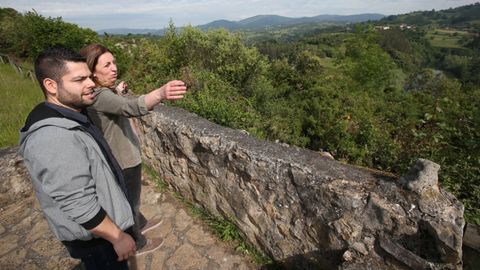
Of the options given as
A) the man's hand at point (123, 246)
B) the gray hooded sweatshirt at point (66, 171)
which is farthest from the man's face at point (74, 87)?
the man's hand at point (123, 246)

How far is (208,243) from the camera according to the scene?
10.7 ft

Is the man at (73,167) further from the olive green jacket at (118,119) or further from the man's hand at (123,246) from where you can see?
the olive green jacket at (118,119)

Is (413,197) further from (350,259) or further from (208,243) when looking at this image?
(208,243)

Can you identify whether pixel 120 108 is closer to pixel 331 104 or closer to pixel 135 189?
pixel 135 189

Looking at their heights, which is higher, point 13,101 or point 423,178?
point 423,178

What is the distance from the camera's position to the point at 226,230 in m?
3.21

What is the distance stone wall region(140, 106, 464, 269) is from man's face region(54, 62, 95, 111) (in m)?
1.53

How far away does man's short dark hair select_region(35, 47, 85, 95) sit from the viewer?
61.3 inches

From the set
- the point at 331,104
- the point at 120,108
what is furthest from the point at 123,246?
the point at 331,104

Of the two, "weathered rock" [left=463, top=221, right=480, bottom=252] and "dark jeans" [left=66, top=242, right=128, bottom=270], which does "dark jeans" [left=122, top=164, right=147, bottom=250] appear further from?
"weathered rock" [left=463, top=221, right=480, bottom=252]

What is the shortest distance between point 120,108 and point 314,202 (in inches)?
71.7

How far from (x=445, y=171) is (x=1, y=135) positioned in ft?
25.1

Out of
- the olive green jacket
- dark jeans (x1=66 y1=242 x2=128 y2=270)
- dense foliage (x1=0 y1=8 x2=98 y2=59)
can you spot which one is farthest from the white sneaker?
dense foliage (x1=0 y1=8 x2=98 y2=59)

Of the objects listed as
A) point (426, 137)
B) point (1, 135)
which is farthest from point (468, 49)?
point (1, 135)
